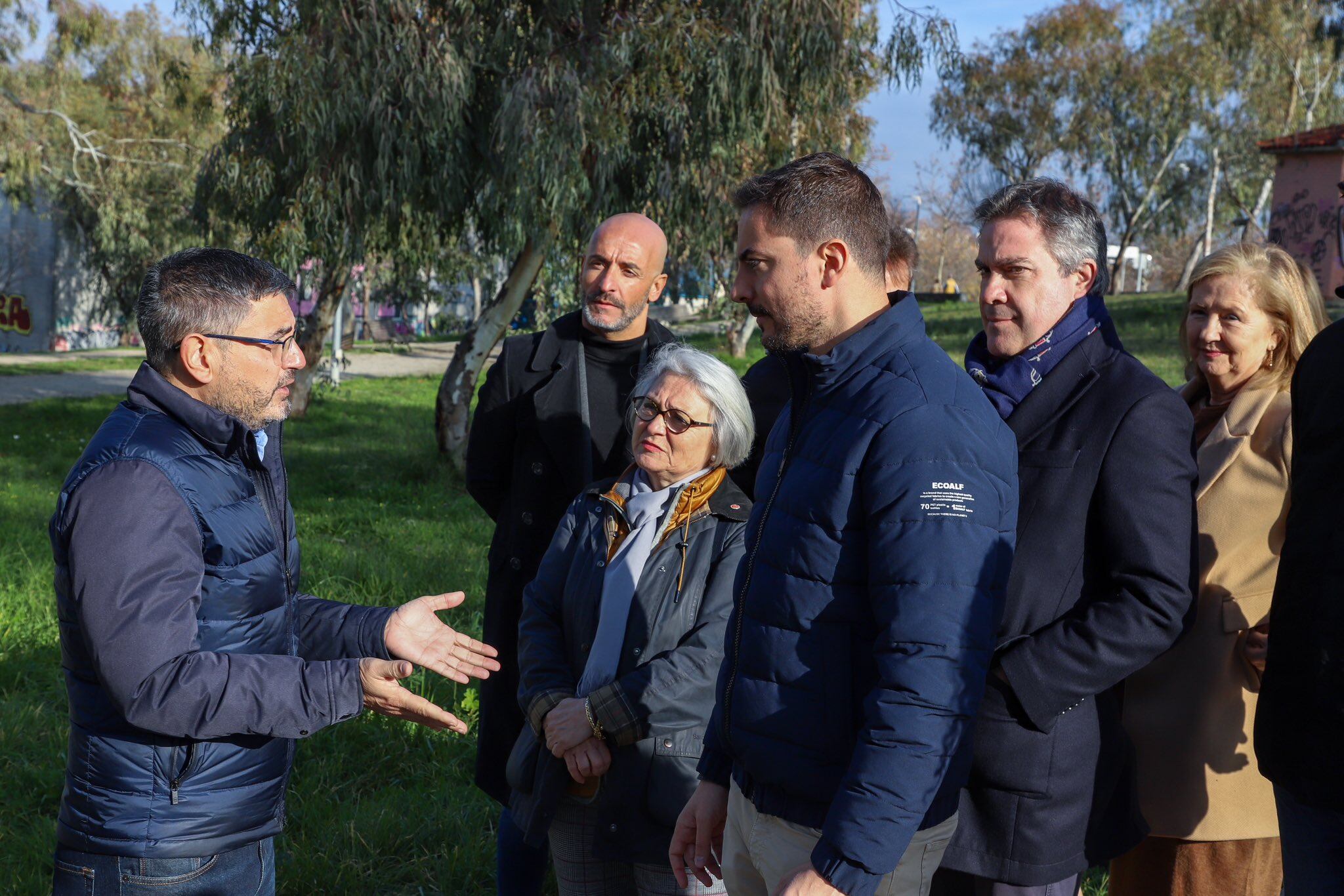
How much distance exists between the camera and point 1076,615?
7.32ft

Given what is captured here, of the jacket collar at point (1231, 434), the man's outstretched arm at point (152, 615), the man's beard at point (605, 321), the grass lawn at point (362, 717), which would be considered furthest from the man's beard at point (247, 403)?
the jacket collar at point (1231, 434)

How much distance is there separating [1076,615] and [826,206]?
0.92m

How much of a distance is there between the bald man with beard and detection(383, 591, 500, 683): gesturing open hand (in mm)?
940

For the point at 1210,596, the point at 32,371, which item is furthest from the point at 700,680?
the point at 32,371

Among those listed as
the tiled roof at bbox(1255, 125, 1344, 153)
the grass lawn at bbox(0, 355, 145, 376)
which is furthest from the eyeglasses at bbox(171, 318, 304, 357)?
the tiled roof at bbox(1255, 125, 1344, 153)

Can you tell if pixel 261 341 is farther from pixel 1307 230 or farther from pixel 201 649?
pixel 1307 230

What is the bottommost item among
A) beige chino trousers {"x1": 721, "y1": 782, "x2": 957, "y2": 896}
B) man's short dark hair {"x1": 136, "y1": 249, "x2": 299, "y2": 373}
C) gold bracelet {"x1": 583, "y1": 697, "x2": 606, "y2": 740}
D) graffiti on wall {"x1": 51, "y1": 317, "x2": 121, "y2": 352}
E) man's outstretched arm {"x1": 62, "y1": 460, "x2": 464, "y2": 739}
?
graffiti on wall {"x1": 51, "y1": 317, "x2": 121, "y2": 352}

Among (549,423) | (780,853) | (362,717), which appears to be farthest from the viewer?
(362,717)

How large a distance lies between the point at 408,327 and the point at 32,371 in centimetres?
1820

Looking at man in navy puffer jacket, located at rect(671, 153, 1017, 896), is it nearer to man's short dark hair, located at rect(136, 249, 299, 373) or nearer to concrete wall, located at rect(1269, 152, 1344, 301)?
man's short dark hair, located at rect(136, 249, 299, 373)

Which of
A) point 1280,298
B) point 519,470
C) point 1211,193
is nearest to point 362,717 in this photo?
point 519,470

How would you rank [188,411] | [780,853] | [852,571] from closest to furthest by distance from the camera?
[852,571] → [780,853] → [188,411]

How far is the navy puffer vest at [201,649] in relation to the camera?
223 cm

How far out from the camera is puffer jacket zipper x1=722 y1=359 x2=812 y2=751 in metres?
2.11
